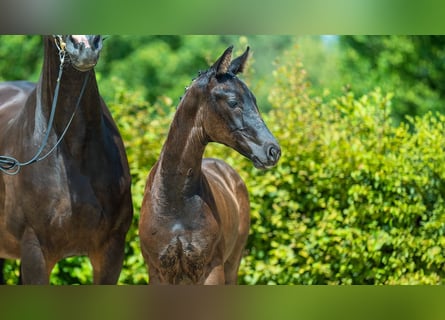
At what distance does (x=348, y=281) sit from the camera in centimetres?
721

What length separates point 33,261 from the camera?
4438 mm

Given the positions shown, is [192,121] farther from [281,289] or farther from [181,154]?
[281,289]

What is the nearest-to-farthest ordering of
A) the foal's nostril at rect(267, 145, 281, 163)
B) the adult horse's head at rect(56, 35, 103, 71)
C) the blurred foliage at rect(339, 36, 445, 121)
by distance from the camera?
1. the adult horse's head at rect(56, 35, 103, 71)
2. the foal's nostril at rect(267, 145, 281, 163)
3. the blurred foliage at rect(339, 36, 445, 121)

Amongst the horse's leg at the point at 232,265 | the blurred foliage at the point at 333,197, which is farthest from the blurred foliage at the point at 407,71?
the horse's leg at the point at 232,265

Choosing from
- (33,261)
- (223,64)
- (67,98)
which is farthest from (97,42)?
(33,261)

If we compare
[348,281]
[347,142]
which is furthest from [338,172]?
[348,281]

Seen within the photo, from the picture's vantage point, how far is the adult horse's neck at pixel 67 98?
445 cm

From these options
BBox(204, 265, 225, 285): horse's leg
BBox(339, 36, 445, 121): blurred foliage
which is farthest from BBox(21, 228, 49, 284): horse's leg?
BBox(339, 36, 445, 121): blurred foliage

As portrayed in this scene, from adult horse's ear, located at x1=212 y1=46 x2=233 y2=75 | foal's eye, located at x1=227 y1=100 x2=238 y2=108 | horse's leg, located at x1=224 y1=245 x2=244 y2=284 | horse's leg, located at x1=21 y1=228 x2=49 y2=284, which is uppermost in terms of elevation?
adult horse's ear, located at x1=212 y1=46 x2=233 y2=75

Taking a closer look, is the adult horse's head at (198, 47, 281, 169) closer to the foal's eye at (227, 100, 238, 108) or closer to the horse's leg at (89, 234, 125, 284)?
the foal's eye at (227, 100, 238, 108)

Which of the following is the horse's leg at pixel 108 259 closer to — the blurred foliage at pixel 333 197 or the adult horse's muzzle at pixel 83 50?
the adult horse's muzzle at pixel 83 50

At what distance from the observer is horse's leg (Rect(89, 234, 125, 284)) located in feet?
15.5

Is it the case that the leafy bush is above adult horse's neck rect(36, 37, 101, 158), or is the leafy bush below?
below

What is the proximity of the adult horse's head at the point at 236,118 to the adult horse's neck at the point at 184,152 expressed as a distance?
0.34 feet
